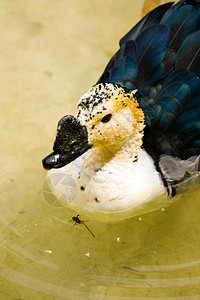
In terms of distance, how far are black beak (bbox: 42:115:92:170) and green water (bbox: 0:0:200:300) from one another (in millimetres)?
562

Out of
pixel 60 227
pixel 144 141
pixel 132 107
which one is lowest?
pixel 60 227

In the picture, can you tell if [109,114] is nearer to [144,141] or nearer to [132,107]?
[132,107]

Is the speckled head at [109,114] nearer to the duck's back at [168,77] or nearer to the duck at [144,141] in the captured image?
the duck at [144,141]

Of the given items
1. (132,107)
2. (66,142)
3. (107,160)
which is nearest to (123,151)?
(107,160)

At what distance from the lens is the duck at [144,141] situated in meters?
2.55

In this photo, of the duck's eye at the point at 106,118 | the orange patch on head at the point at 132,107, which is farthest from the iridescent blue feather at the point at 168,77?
the duck's eye at the point at 106,118

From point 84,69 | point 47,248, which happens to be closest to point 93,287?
point 47,248

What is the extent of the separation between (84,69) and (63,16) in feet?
2.78

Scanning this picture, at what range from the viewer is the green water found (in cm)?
242

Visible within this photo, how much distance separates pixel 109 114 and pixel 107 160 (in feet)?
1.20

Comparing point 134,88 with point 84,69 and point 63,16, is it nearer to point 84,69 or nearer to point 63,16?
point 84,69

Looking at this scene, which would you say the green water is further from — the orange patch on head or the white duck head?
the orange patch on head

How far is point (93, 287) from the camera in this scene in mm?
2410

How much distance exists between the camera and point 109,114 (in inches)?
95.0
